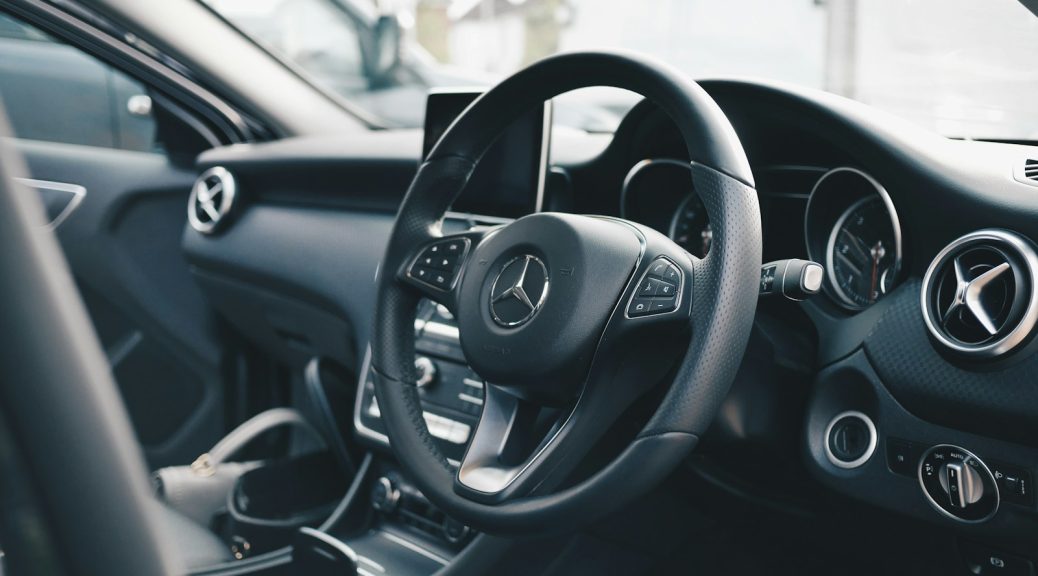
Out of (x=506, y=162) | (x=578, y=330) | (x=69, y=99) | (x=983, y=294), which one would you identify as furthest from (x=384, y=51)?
(x=983, y=294)

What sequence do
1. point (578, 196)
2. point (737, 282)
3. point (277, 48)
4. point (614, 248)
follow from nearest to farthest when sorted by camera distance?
1. point (737, 282)
2. point (614, 248)
3. point (578, 196)
4. point (277, 48)

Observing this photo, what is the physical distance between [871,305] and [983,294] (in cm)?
18

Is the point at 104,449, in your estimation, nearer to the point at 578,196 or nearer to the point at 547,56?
the point at 547,56

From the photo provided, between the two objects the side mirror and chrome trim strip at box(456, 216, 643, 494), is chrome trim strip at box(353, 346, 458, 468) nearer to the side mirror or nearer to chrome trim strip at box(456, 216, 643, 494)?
chrome trim strip at box(456, 216, 643, 494)

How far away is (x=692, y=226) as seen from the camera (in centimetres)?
152

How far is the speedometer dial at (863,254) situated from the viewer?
128 cm

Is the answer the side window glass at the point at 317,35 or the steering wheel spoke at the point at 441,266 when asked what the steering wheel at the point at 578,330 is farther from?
the side window glass at the point at 317,35

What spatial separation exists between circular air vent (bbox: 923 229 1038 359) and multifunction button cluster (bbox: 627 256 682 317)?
0.33 meters

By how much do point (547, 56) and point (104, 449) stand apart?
91 cm

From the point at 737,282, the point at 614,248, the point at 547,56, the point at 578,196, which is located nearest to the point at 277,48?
the point at 578,196

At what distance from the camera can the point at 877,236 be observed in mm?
1297

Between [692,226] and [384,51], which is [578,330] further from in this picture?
[384,51]

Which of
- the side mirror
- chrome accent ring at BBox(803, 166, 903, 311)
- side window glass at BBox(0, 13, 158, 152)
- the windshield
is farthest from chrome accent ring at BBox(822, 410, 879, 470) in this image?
side window glass at BBox(0, 13, 158, 152)

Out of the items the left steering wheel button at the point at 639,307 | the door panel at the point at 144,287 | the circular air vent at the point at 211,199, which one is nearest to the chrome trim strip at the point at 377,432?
the left steering wheel button at the point at 639,307
